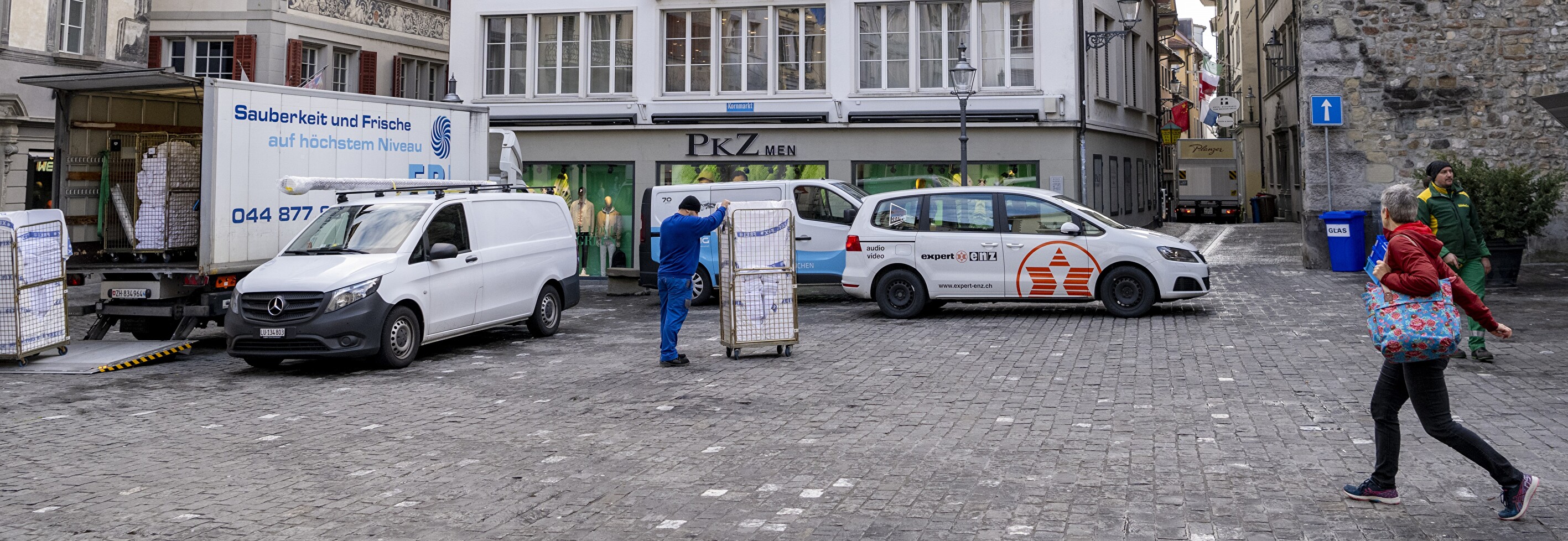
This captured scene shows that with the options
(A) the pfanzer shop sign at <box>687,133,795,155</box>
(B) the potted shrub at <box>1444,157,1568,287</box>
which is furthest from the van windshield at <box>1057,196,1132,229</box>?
(A) the pfanzer shop sign at <box>687,133,795,155</box>

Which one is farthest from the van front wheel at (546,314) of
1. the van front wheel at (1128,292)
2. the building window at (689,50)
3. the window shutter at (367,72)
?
the window shutter at (367,72)

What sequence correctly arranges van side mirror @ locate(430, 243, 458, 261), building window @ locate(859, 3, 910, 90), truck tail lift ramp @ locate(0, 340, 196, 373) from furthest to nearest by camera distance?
building window @ locate(859, 3, 910, 90), van side mirror @ locate(430, 243, 458, 261), truck tail lift ramp @ locate(0, 340, 196, 373)

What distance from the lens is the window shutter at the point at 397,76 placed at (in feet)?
102

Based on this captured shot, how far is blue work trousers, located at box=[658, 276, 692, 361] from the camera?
1142cm

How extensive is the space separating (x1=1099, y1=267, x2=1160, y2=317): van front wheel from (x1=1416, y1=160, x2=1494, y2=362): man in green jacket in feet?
14.4

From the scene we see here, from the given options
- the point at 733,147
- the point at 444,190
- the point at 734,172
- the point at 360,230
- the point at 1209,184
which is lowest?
the point at 360,230

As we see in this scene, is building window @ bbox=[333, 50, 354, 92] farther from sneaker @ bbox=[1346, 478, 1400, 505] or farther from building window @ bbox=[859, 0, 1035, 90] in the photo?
sneaker @ bbox=[1346, 478, 1400, 505]

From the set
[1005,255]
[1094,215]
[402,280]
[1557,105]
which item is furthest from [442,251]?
[1557,105]

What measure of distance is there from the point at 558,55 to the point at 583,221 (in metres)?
3.55

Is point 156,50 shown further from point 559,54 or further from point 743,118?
point 743,118

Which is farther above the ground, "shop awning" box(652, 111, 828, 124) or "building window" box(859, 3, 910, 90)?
"building window" box(859, 3, 910, 90)

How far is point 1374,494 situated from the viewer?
18.9 ft

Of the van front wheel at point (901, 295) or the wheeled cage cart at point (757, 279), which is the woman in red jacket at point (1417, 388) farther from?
the van front wheel at point (901, 295)

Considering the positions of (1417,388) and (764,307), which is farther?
(764,307)
